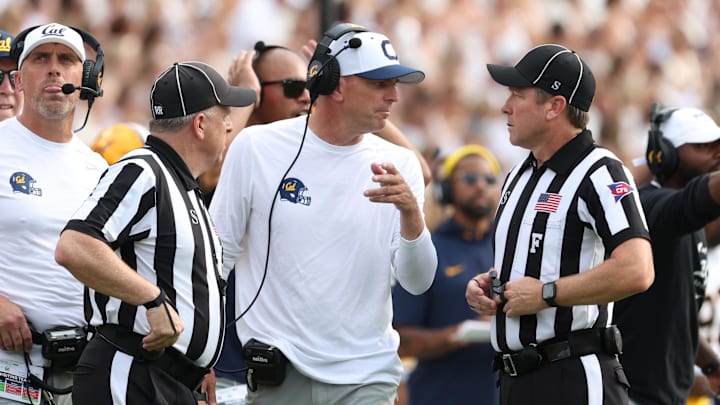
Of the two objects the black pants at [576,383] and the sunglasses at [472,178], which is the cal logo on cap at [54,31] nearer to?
the black pants at [576,383]

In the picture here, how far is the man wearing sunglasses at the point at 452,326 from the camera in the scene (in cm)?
752

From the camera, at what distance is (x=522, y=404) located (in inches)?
202

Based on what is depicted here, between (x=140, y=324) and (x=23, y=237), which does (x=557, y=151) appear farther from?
(x=23, y=237)

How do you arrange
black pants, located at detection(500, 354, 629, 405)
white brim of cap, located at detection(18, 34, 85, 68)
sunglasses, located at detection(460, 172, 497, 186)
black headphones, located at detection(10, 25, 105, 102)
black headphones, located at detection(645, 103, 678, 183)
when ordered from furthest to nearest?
sunglasses, located at detection(460, 172, 497, 186)
black headphones, located at detection(645, 103, 678, 183)
white brim of cap, located at detection(18, 34, 85, 68)
black headphones, located at detection(10, 25, 105, 102)
black pants, located at detection(500, 354, 629, 405)

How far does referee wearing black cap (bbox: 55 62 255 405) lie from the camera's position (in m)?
4.38

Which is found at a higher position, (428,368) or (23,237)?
(23,237)

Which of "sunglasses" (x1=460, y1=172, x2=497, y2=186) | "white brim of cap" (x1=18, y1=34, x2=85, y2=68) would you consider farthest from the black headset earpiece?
Answer: "sunglasses" (x1=460, y1=172, x2=497, y2=186)

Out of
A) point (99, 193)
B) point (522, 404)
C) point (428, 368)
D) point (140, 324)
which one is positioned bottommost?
point (428, 368)

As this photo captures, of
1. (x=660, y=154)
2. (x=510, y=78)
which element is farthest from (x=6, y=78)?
(x=660, y=154)

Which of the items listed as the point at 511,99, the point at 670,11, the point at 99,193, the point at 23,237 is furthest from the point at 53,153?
the point at 670,11

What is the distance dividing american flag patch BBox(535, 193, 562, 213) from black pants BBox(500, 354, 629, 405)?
2.07 ft

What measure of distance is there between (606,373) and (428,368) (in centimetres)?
281

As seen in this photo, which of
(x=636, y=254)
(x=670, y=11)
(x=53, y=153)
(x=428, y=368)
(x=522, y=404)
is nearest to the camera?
(x=636, y=254)

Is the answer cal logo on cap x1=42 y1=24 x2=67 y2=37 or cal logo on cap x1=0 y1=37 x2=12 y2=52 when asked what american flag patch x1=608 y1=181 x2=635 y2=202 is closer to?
cal logo on cap x1=42 y1=24 x2=67 y2=37
